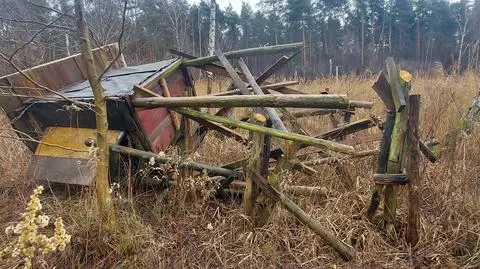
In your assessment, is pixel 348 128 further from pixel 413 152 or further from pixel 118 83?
pixel 118 83

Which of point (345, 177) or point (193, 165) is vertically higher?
point (193, 165)

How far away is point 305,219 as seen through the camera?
2.32 meters

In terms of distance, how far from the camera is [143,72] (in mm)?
3951

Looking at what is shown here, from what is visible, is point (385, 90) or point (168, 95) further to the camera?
point (168, 95)

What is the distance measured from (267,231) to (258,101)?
39.0 inches

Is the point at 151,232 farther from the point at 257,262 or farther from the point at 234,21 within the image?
the point at 234,21

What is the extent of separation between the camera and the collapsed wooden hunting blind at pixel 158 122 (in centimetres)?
234

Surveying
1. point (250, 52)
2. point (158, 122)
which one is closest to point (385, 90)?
point (158, 122)

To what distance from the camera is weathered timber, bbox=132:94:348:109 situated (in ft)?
6.89

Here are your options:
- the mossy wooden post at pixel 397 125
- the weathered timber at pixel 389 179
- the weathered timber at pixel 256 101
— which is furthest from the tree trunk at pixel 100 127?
the mossy wooden post at pixel 397 125

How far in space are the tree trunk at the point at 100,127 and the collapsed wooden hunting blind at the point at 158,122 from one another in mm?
205

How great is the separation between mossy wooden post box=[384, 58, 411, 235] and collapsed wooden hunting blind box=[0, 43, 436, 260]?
7cm

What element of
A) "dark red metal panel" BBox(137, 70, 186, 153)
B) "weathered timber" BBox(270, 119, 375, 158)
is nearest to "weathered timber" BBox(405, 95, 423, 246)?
"weathered timber" BBox(270, 119, 375, 158)

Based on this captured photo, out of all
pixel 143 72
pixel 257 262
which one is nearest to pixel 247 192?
pixel 257 262
